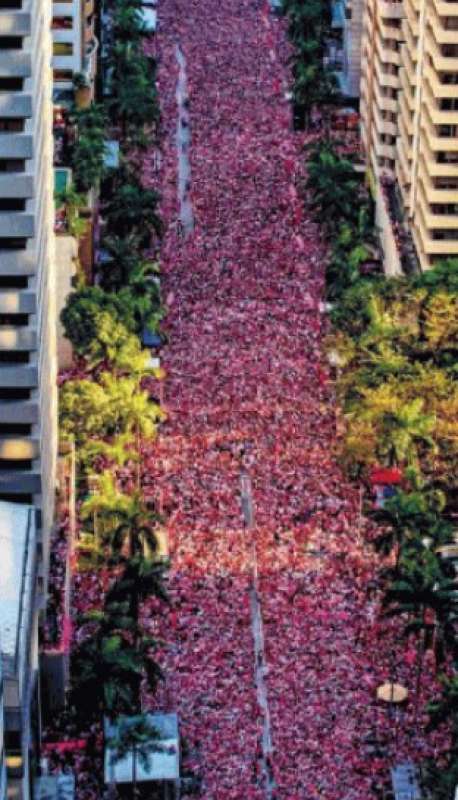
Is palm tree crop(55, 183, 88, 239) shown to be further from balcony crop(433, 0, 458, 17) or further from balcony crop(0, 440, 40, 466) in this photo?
balcony crop(0, 440, 40, 466)

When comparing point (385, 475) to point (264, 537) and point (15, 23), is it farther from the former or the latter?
point (15, 23)

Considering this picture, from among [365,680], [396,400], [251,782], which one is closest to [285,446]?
[396,400]

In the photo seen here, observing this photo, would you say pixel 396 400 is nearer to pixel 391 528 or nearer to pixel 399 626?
pixel 391 528

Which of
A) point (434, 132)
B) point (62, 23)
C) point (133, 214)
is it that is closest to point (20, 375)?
point (434, 132)

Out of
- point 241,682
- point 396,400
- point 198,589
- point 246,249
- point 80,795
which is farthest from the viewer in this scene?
point 246,249

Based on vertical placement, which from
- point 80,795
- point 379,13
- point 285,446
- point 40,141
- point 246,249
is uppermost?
point 379,13

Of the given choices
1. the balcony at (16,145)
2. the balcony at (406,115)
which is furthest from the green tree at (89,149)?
the balcony at (16,145)

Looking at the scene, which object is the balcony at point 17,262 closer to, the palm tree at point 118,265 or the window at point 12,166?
the window at point 12,166
